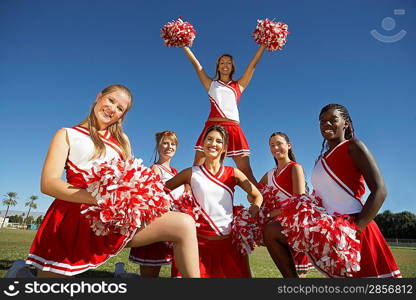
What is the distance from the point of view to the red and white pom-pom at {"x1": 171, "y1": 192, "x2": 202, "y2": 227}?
3.59 m

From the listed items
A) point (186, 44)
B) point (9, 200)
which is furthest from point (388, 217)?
point (9, 200)

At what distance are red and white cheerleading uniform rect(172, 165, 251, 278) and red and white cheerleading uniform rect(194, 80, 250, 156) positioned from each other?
1514 millimetres

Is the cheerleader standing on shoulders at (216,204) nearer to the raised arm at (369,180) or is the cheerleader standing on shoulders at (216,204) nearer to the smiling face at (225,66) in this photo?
the raised arm at (369,180)

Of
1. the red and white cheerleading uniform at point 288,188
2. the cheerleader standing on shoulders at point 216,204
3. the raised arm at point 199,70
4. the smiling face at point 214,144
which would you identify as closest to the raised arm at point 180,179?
the cheerleader standing on shoulders at point 216,204

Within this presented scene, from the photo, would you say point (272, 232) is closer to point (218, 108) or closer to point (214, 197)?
point (214, 197)

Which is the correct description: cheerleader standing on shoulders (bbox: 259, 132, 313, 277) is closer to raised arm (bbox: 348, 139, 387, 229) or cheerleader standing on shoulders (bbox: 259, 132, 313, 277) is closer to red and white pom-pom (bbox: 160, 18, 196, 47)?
raised arm (bbox: 348, 139, 387, 229)

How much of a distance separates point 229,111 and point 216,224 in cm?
266

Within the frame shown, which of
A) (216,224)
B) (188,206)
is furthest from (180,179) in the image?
(216,224)

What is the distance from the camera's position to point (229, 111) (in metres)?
5.77

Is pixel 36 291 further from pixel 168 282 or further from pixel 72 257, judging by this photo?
pixel 168 282

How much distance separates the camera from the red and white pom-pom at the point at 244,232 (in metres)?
3.53

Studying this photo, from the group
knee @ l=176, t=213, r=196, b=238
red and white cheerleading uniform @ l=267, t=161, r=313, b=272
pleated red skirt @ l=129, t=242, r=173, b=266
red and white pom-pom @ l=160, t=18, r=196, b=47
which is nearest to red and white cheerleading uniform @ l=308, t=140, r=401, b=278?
red and white cheerleading uniform @ l=267, t=161, r=313, b=272

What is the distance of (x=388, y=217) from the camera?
63.8m

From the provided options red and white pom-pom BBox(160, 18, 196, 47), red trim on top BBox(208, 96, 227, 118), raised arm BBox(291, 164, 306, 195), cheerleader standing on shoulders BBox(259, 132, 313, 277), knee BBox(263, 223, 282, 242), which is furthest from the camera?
red and white pom-pom BBox(160, 18, 196, 47)
